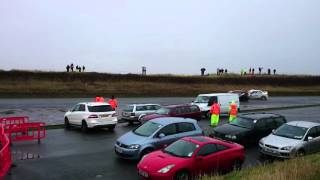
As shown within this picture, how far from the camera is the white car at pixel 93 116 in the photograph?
23.9 metres

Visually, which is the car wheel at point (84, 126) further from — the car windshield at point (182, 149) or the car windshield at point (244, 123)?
the car windshield at point (182, 149)

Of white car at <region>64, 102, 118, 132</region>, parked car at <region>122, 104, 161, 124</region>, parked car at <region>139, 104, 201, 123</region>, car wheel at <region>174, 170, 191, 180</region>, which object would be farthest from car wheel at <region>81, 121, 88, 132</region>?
car wheel at <region>174, 170, 191, 180</region>

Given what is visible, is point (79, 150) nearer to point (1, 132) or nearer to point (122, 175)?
point (1, 132)

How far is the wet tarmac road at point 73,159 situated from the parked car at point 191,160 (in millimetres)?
1263

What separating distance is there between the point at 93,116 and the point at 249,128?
855 cm

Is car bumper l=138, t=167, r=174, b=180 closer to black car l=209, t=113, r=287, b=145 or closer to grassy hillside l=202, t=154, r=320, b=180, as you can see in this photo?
grassy hillside l=202, t=154, r=320, b=180

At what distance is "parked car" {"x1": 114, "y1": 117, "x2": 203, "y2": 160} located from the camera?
1589cm

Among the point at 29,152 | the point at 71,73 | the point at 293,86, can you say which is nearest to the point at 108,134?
the point at 29,152

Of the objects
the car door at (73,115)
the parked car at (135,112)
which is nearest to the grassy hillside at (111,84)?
the parked car at (135,112)

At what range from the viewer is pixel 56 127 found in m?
25.6

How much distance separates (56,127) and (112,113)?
362 centimetres

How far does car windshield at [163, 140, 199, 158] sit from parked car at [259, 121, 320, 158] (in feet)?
15.2

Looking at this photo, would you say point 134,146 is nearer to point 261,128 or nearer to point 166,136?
point 166,136

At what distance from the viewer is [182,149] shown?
1359cm
